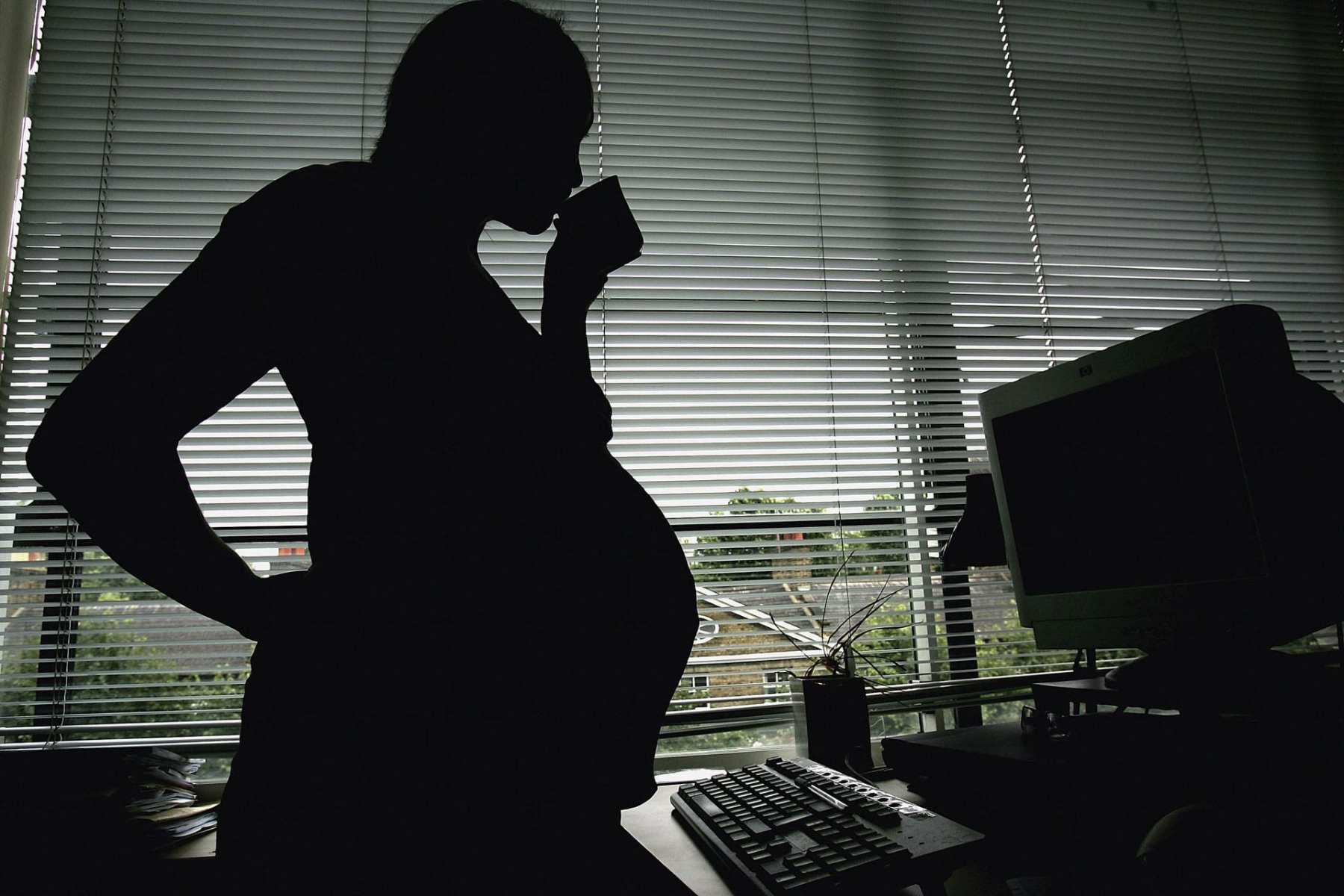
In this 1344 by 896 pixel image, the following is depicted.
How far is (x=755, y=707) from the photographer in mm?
1716

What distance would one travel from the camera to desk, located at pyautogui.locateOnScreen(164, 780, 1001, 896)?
87 centimetres

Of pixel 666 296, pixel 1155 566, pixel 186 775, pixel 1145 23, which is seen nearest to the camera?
pixel 1155 566

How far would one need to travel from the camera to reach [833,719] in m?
1.43

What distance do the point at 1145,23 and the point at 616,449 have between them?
2.10 meters

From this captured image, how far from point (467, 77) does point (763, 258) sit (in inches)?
50.7

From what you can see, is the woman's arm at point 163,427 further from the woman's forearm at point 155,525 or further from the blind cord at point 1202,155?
the blind cord at point 1202,155

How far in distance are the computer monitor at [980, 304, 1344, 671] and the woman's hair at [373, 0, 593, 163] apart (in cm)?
94

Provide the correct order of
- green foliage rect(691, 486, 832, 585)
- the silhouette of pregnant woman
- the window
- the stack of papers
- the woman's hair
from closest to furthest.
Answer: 1. the silhouette of pregnant woman
2. the woman's hair
3. the stack of papers
4. the window
5. green foliage rect(691, 486, 832, 585)

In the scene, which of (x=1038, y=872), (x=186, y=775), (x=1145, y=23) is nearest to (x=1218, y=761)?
(x=1038, y=872)

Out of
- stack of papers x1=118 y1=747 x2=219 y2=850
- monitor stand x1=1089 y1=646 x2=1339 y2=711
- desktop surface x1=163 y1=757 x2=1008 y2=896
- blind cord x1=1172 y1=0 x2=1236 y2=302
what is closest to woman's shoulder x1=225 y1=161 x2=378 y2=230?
desktop surface x1=163 y1=757 x2=1008 y2=896

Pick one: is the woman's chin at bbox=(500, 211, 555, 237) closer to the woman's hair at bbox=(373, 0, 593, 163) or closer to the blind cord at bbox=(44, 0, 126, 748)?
the woman's hair at bbox=(373, 0, 593, 163)

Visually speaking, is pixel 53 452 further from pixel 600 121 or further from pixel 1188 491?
pixel 600 121

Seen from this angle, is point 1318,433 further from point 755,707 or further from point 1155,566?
point 755,707

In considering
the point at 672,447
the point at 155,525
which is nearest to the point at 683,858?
the point at 155,525
